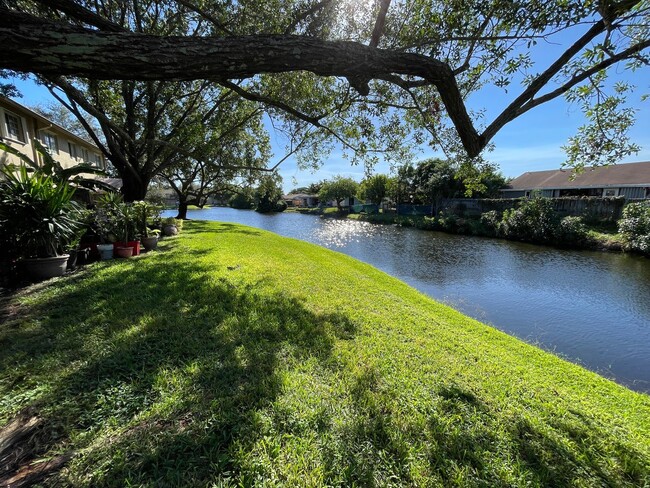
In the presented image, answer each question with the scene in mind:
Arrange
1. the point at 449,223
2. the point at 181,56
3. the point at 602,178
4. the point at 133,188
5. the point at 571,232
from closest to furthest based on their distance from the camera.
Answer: the point at 181,56, the point at 133,188, the point at 571,232, the point at 602,178, the point at 449,223

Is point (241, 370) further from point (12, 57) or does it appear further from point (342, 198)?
point (342, 198)

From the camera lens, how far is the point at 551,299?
8.92m

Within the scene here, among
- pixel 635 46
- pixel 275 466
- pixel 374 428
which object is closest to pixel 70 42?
pixel 275 466

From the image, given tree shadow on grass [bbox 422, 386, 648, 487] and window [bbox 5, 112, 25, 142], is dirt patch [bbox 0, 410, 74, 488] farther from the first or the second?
window [bbox 5, 112, 25, 142]

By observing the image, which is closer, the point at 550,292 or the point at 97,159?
the point at 550,292

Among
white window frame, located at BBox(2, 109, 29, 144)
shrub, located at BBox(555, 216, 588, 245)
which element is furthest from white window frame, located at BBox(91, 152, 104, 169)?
shrub, located at BBox(555, 216, 588, 245)

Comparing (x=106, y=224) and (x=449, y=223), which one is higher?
(x=106, y=224)

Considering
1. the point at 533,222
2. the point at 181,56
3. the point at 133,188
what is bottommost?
the point at 533,222

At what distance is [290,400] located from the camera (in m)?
2.26

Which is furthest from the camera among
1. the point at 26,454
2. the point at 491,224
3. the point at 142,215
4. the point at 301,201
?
the point at 301,201

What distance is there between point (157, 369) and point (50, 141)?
18295mm

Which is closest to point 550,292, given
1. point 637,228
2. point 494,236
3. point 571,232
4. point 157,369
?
point 637,228

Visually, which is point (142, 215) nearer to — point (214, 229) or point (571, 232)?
point (214, 229)

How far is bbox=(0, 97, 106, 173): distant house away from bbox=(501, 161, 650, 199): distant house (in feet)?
92.6
